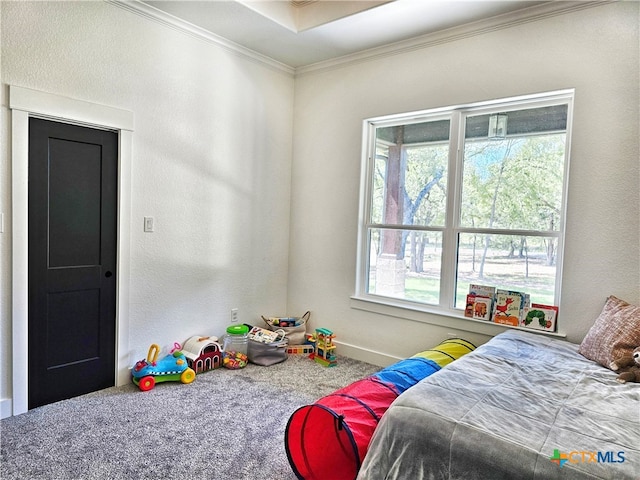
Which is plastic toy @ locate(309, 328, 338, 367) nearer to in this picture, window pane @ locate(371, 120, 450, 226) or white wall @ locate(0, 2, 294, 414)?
white wall @ locate(0, 2, 294, 414)

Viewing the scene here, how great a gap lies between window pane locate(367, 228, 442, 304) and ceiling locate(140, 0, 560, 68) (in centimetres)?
167

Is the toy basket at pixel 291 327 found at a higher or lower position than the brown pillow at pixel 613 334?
lower

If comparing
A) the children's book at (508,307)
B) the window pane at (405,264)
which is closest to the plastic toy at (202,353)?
the window pane at (405,264)

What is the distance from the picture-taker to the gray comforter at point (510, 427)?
4.43 ft

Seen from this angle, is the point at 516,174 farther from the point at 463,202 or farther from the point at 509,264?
the point at 509,264

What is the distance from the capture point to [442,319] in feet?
10.9

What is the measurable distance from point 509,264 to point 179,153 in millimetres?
2782

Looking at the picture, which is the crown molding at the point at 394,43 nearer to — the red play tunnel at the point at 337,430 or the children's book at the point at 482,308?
the children's book at the point at 482,308

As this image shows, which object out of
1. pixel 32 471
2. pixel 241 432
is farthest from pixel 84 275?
pixel 241 432

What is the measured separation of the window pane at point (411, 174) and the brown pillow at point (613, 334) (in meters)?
1.36

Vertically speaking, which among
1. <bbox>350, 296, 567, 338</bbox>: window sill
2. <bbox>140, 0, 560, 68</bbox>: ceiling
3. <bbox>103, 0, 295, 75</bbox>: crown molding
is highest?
<bbox>140, 0, 560, 68</bbox>: ceiling

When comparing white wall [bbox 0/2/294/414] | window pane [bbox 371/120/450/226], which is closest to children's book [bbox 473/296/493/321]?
window pane [bbox 371/120/450/226]

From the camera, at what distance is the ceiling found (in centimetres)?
295

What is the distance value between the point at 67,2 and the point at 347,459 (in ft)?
10.7
